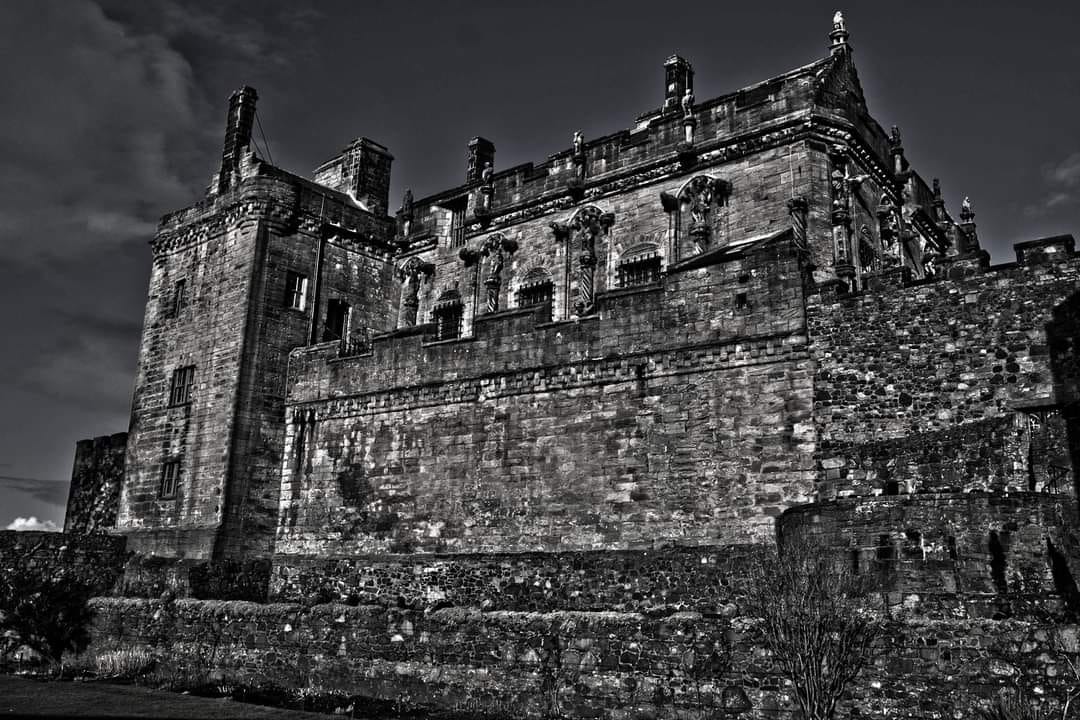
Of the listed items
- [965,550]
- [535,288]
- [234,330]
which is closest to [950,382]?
[965,550]

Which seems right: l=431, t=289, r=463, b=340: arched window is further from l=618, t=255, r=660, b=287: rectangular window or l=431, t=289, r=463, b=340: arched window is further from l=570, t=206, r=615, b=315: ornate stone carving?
l=618, t=255, r=660, b=287: rectangular window

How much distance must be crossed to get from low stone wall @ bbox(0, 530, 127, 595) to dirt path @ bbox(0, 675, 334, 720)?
7.96 meters

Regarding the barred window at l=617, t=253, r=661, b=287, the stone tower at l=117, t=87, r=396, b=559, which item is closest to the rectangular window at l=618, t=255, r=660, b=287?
the barred window at l=617, t=253, r=661, b=287

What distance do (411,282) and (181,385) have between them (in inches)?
314

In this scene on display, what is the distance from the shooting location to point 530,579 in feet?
64.0

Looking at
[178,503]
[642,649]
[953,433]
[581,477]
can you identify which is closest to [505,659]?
[642,649]

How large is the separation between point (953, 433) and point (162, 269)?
24199 mm

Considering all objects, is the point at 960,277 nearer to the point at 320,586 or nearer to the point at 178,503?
the point at 320,586

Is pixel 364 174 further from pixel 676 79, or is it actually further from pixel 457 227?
pixel 676 79

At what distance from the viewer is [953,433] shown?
16.9 metres

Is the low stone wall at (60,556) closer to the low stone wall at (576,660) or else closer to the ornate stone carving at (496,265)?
the low stone wall at (576,660)

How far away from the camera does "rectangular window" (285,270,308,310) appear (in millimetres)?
28688

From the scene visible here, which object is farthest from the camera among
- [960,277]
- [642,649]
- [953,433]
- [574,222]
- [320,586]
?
[574,222]

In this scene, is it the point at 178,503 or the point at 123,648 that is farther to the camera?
the point at 178,503
